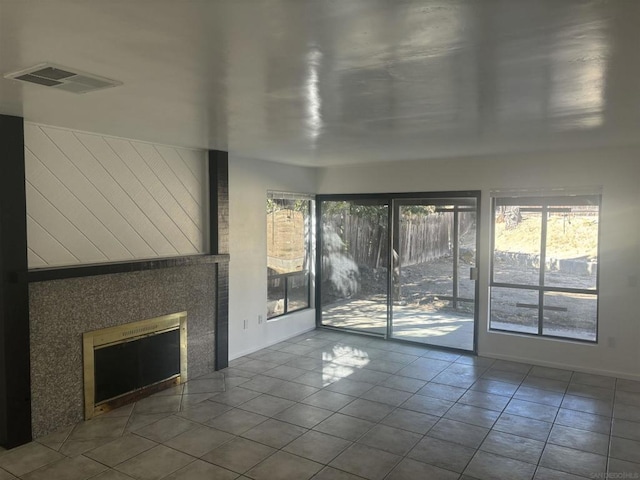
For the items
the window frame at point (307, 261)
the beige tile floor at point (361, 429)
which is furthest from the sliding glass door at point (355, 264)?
the beige tile floor at point (361, 429)

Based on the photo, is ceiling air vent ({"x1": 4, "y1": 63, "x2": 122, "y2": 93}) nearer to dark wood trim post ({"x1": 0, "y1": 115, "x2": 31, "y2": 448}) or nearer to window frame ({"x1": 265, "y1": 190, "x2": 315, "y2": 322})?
dark wood trim post ({"x1": 0, "y1": 115, "x2": 31, "y2": 448})

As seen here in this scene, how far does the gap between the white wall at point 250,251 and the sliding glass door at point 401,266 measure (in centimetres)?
107

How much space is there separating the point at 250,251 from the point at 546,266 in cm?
352

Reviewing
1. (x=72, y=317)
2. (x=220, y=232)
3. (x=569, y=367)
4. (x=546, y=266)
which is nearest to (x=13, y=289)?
(x=72, y=317)

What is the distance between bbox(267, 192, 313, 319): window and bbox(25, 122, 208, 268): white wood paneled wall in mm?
1276

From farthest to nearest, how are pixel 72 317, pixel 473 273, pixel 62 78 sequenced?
1. pixel 473 273
2. pixel 72 317
3. pixel 62 78

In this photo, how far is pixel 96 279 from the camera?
4016mm

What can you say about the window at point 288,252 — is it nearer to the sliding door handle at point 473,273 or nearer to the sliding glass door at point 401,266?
the sliding glass door at point 401,266

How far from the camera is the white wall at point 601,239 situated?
496cm

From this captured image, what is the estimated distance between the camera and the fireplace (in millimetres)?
4020

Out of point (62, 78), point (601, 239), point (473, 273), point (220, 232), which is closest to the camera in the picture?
point (62, 78)

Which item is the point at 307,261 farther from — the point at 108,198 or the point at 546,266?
the point at 108,198

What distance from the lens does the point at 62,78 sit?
7.77 feet

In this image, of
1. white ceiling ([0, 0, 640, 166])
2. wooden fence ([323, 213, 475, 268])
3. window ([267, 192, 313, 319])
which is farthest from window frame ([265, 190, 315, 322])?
white ceiling ([0, 0, 640, 166])
